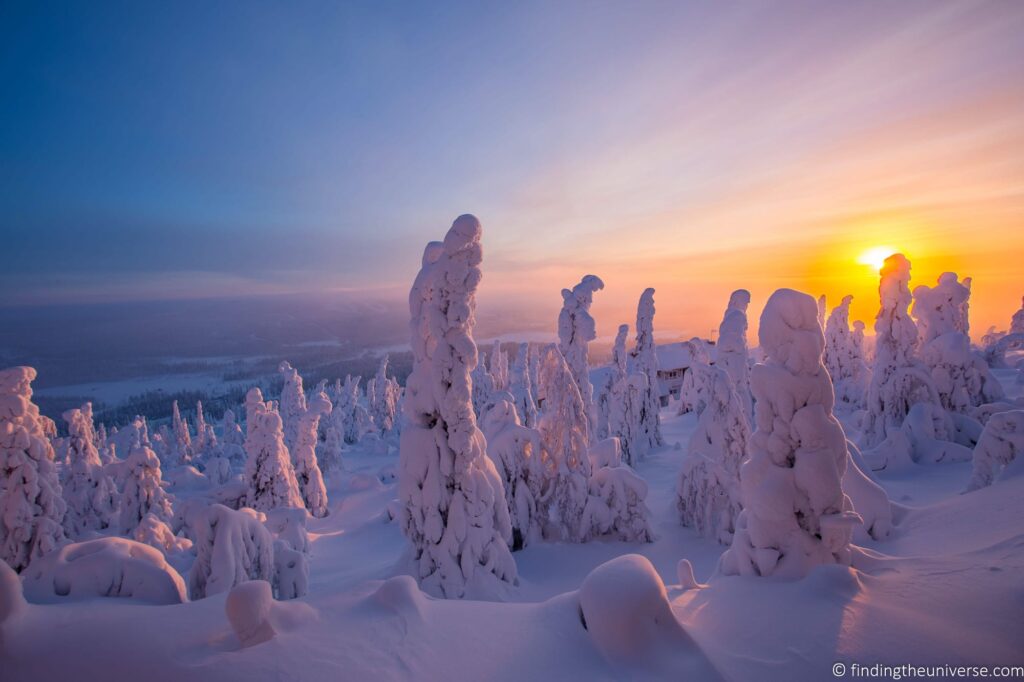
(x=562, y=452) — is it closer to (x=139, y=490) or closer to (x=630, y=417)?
(x=630, y=417)

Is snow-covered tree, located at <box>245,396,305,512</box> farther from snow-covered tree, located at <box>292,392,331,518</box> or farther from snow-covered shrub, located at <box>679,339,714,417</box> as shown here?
snow-covered shrub, located at <box>679,339,714,417</box>

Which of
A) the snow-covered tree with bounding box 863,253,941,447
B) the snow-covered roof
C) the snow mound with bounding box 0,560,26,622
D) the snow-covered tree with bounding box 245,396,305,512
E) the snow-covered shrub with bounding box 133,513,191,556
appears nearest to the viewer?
the snow mound with bounding box 0,560,26,622

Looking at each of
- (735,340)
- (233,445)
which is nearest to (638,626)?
(735,340)

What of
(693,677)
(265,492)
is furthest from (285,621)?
(265,492)

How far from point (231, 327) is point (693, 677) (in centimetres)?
14581

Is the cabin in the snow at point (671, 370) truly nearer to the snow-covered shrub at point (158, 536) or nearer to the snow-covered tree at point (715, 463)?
the snow-covered tree at point (715, 463)

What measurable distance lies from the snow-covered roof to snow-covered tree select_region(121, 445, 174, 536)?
163ft

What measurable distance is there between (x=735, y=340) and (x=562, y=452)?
863 cm

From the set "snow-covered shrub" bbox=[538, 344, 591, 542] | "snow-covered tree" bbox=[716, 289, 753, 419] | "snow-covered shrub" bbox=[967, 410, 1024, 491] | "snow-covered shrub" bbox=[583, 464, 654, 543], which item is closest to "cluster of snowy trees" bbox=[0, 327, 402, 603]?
"snow-covered shrub" bbox=[538, 344, 591, 542]

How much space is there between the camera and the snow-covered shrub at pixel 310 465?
25.2 meters

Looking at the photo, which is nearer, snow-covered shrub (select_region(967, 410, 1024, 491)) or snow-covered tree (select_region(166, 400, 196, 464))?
A: snow-covered shrub (select_region(967, 410, 1024, 491))

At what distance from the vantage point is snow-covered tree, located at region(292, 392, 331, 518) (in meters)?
25.2

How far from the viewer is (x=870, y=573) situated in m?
4.94

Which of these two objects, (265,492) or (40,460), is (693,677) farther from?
(265,492)
